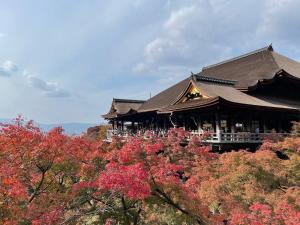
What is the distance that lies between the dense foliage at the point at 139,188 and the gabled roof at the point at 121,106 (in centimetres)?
2652

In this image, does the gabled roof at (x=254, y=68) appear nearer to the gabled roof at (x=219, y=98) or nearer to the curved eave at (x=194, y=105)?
the gabled roof at (x=219, y=98)

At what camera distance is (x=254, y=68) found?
106 feet

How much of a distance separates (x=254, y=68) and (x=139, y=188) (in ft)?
87.5

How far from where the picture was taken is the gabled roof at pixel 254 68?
29458 millimetres

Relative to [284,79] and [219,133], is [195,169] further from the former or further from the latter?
[284,79]

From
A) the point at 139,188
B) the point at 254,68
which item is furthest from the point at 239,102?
the point at 139,188

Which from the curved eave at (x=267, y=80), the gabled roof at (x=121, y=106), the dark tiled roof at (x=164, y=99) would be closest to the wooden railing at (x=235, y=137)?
the curved eave at (x=267, y=80)

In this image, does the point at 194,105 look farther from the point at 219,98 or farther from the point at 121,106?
the point at 121,106

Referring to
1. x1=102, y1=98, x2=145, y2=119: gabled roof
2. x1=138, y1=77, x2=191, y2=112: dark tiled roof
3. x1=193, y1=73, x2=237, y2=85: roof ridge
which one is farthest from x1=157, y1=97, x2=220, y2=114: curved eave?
x1=102, y1=98, x2=145, y2=119: gabled roof

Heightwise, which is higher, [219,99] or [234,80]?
[234,80]

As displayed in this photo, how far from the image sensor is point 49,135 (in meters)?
12.7

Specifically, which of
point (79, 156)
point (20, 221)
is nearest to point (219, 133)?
point (79, 156)

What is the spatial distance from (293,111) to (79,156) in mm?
18846

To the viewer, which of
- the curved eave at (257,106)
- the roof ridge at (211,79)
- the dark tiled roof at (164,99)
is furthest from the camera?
the dark tiled roof at (164,99)
